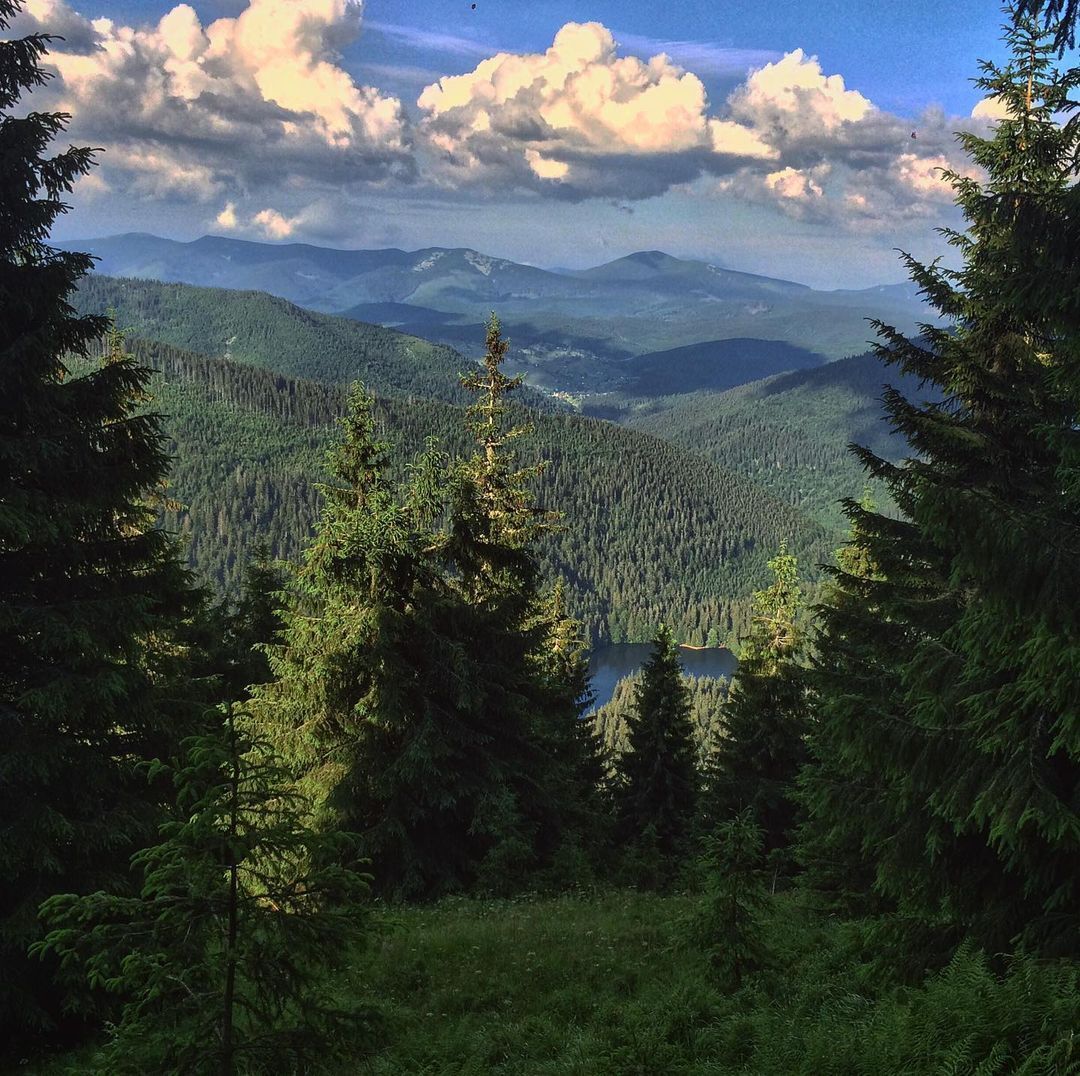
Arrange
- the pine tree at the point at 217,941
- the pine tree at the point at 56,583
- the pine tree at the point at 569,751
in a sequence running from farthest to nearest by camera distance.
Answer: the pine tree at the point at 569,751
the pine tree at the point at 56,583
the pine tree at the point at 217,941

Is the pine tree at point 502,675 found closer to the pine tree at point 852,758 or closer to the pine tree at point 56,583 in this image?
the pine tree at point 852,758

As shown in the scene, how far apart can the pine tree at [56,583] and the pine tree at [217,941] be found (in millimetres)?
5166

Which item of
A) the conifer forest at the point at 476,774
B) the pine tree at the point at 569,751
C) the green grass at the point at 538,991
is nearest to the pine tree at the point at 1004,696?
the conifer forest at the point at 476,774

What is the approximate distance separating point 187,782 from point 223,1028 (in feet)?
5.09

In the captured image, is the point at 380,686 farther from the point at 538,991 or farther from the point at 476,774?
the point at 538,991

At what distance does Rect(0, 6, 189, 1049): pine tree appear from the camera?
953 centimetres

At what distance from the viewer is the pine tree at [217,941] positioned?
4.96 m

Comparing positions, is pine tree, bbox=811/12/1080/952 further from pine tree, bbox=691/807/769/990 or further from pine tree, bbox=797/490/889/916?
pine tree, bbox=691/807/769/990

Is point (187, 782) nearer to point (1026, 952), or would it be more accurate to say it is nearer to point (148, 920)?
point (148, 920)

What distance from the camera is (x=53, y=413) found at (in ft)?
34.7

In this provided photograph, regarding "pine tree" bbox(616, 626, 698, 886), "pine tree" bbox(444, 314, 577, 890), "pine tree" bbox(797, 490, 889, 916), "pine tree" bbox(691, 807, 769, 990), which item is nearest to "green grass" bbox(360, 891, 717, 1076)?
"pine tree" bbox(691, 807, 769, 990)

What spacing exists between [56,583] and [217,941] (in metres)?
7.05

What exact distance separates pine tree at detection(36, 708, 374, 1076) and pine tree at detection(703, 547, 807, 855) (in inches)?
972

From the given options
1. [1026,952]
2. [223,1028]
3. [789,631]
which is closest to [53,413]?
[223,1028]
